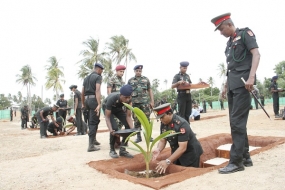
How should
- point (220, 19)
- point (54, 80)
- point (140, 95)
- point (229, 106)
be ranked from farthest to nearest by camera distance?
point (54, 80)
point (140, 95)
point (229, 106)
point (220, 19)

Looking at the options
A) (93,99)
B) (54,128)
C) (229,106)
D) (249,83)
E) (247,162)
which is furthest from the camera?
(54,128)

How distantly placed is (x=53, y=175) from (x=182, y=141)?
1722 millimetres

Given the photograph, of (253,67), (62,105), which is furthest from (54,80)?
(253,67)

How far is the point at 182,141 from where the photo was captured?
3.75 m

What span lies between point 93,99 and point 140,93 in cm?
109

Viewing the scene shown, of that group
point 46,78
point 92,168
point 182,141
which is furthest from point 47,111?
point 46,78

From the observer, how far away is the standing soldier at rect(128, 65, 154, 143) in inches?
231

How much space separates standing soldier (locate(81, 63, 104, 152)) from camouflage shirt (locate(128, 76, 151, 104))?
2.95 ft

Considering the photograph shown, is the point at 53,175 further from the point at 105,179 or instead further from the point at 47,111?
the point at 47,111

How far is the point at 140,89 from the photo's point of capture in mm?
5891

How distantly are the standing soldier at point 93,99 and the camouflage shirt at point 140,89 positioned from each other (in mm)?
900

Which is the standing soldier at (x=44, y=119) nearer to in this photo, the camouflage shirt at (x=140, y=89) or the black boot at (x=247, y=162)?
the camouflage shirt at (x=140, y=89)

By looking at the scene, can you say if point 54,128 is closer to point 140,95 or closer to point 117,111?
point 140,95

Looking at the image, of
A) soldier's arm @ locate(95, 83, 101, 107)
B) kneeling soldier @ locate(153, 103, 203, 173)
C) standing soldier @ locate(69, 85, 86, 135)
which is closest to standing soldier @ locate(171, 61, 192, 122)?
soldier's arm @ locate(95, 83, 101, 107)
